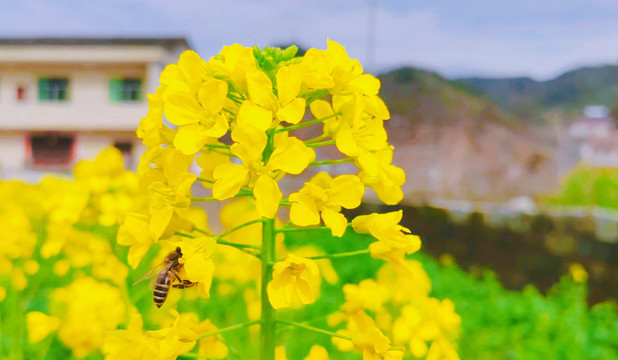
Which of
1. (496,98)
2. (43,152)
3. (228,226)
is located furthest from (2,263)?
(43,152)

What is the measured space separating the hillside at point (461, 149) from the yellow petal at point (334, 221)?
9329 mm

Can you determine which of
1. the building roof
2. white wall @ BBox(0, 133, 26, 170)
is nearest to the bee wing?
the building roof

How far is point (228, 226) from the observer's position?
3.46 ft

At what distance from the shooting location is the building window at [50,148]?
51.0 ft

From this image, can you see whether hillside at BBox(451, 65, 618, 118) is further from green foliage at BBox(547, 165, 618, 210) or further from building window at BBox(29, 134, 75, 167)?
building window at BBox(29, 134, 75, 167)

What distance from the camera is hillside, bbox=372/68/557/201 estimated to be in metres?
10.6

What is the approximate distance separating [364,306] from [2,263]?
1.26 metres

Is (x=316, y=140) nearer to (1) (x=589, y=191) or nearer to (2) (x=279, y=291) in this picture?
(2) (x=279, y=291)

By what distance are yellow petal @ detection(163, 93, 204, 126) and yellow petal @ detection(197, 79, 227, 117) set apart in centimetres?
2

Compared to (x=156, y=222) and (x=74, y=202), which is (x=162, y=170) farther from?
(x=74, y=202)

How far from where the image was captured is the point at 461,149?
1107 cm

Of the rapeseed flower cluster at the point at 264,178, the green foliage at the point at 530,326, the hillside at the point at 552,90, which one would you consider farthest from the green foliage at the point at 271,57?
the hillside at the point at 552,90

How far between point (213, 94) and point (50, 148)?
1646cm

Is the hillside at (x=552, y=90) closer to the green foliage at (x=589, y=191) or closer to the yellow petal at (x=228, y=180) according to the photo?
the green foliage at (x=589, y=191)
